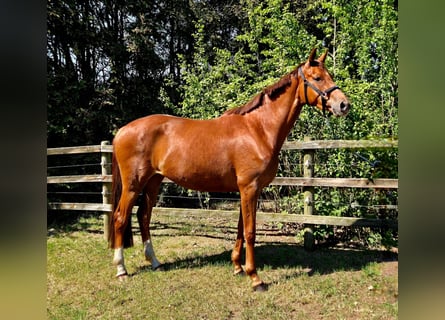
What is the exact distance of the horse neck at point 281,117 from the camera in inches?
140

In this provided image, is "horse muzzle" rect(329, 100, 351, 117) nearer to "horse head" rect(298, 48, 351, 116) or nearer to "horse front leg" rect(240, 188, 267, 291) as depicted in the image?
"horse head" rect(298, 48, 351, 116)

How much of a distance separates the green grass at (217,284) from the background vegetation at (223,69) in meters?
0.93

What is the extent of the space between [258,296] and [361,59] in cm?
415

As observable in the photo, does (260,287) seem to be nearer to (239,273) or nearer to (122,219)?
(239,273)

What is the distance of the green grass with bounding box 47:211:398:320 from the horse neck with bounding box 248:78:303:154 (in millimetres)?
1536

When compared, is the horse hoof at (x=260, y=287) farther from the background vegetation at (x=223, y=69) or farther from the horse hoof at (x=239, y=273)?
the background vegetation at (x=223, y=69)

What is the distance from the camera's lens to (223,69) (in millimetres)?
7523

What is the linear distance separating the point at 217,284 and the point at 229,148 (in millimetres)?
1499

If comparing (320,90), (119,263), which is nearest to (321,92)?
(320,90)

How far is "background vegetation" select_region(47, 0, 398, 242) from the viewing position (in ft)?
16.0

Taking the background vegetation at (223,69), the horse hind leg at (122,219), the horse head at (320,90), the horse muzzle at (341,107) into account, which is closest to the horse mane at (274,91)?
the horse head at (320,90)

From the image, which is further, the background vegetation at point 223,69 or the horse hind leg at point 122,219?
the background vegetation at point 223,69
